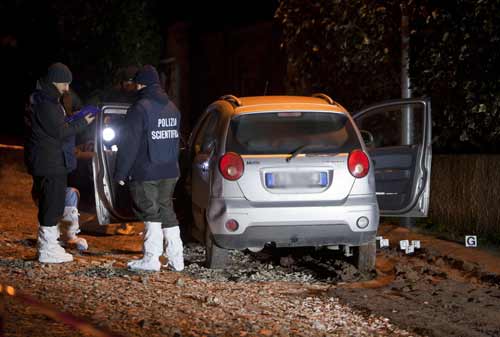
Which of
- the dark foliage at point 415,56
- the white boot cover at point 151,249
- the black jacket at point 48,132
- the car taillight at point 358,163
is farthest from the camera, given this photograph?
the dark foliage at point 415,56

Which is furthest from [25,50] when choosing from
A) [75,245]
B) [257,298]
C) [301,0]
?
[257,298]

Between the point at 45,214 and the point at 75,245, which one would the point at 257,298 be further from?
the point at 75,245

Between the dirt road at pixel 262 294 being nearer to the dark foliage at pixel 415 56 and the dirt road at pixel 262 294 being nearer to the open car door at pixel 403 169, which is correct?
the open car door at pixel 403 169

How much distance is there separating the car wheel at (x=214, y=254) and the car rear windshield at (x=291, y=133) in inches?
35.6

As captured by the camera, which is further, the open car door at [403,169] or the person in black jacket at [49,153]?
the open car door at [403,169]

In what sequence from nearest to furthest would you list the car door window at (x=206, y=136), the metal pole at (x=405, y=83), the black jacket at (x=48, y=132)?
the car door window at (x=206, y=136), the black jacket at (x=48, y=132), the metal pole at (x=405, y=83)

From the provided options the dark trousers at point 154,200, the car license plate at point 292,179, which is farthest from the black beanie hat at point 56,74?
the car license plate at point 292,179

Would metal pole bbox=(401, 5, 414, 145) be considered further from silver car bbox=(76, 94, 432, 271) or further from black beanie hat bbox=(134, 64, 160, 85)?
black beanie hat bbox=(134, 64, 160, 85)

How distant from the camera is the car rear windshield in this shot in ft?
29.0

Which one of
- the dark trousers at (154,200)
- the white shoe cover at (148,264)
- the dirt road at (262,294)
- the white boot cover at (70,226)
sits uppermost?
the dark trousers at (154,200)

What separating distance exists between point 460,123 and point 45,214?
17.0ft

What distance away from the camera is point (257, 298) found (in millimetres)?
8062

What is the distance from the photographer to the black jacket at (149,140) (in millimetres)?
9039

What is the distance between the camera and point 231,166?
8711mm
